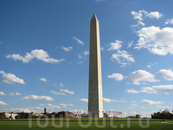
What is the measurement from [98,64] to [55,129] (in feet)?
93.3

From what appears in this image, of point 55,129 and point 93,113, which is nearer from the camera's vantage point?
point 55,129

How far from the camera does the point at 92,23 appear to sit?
48.3 m

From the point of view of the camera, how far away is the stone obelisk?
42625mm

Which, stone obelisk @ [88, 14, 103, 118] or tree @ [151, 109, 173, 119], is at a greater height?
stone obelisk @ [88, 14, 103, 118]

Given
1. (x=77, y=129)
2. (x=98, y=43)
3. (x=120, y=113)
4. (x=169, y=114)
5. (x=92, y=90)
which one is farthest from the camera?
→ (x=169, y=114)

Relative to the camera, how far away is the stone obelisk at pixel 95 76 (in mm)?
42625

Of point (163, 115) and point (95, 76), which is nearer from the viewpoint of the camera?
point (95, 76)

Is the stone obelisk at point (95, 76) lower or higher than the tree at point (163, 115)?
higher

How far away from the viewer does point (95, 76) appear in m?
44.2

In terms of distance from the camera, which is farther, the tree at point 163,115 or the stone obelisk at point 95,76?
the tree at point 163,115

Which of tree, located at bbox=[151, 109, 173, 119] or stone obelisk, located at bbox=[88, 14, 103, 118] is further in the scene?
tree, located at bbox=[151, 109, 173, 119]

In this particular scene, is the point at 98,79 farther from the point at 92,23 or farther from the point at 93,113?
the point at 92,23

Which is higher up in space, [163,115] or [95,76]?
[95,76]

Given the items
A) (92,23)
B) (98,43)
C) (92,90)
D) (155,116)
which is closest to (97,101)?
(92,90)
